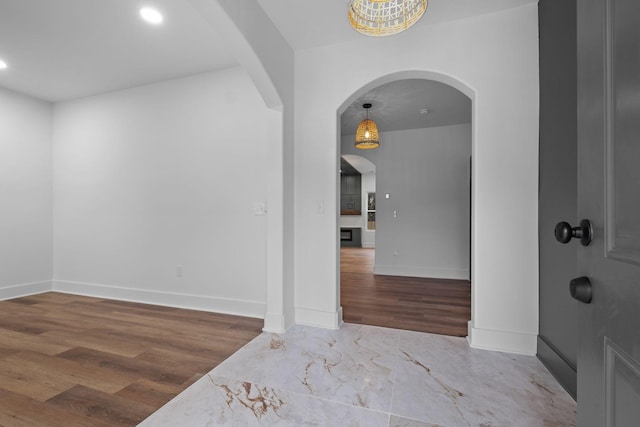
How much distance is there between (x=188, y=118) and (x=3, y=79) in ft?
7.56

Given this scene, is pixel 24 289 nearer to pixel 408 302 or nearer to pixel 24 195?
pixel 24 195

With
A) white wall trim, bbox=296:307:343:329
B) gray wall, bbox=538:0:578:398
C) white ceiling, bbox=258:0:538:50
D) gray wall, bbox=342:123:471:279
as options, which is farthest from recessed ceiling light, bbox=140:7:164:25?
gray wall, bbox=342:123:471:279

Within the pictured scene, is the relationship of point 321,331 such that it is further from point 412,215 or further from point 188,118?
point 412,215

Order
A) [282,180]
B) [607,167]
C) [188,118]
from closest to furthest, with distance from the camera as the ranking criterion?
1. [607,167]
2. [282,180]
3. [188,118]

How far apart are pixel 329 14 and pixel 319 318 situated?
259 cm

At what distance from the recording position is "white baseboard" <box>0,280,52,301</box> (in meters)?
3.81

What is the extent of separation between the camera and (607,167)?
0.64 metres

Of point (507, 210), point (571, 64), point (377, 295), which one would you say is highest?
point (571, 64)

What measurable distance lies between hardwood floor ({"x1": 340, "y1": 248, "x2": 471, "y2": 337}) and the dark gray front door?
2227 mm

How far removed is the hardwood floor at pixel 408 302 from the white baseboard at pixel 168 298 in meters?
1.04

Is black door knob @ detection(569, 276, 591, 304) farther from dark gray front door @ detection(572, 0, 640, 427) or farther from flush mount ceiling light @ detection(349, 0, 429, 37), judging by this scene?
flush mount ceiling light @ detection(349, 0, 429, 37)

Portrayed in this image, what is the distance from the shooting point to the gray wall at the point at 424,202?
5.25 m

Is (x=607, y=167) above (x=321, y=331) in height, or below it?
above

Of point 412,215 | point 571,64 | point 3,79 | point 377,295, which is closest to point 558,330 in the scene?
point 571,64
